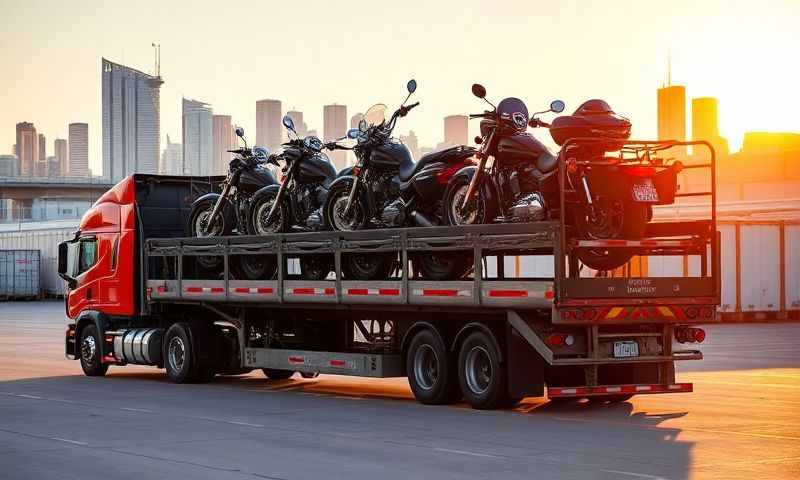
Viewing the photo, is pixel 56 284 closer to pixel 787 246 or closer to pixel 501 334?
pixel 787 246

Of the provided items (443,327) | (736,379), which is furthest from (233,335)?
(736,379)

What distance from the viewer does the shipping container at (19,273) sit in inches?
2955

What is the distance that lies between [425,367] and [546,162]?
306cm

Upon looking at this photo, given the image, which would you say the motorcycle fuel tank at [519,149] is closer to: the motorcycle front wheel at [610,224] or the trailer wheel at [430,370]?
the motorcycle front wheel at [610,224]

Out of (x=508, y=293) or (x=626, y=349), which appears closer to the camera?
(x=508, y=293)

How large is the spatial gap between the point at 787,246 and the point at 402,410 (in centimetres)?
2782

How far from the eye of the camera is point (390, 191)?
18422 mm

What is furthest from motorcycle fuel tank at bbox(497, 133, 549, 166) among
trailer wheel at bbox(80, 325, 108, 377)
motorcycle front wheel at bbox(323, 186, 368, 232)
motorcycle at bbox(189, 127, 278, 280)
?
trailer wheel at bbox(80, 325, 108, 377)

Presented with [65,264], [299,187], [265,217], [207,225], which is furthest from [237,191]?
[65,264]

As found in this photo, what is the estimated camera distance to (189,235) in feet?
72.7

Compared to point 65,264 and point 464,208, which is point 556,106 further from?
point 65,264

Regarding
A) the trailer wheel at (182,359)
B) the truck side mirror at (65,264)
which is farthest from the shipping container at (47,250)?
the trailer wheel at (182,359)

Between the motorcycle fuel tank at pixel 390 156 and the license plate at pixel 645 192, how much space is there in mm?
3860

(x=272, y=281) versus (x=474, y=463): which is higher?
(x=272, y=281)
